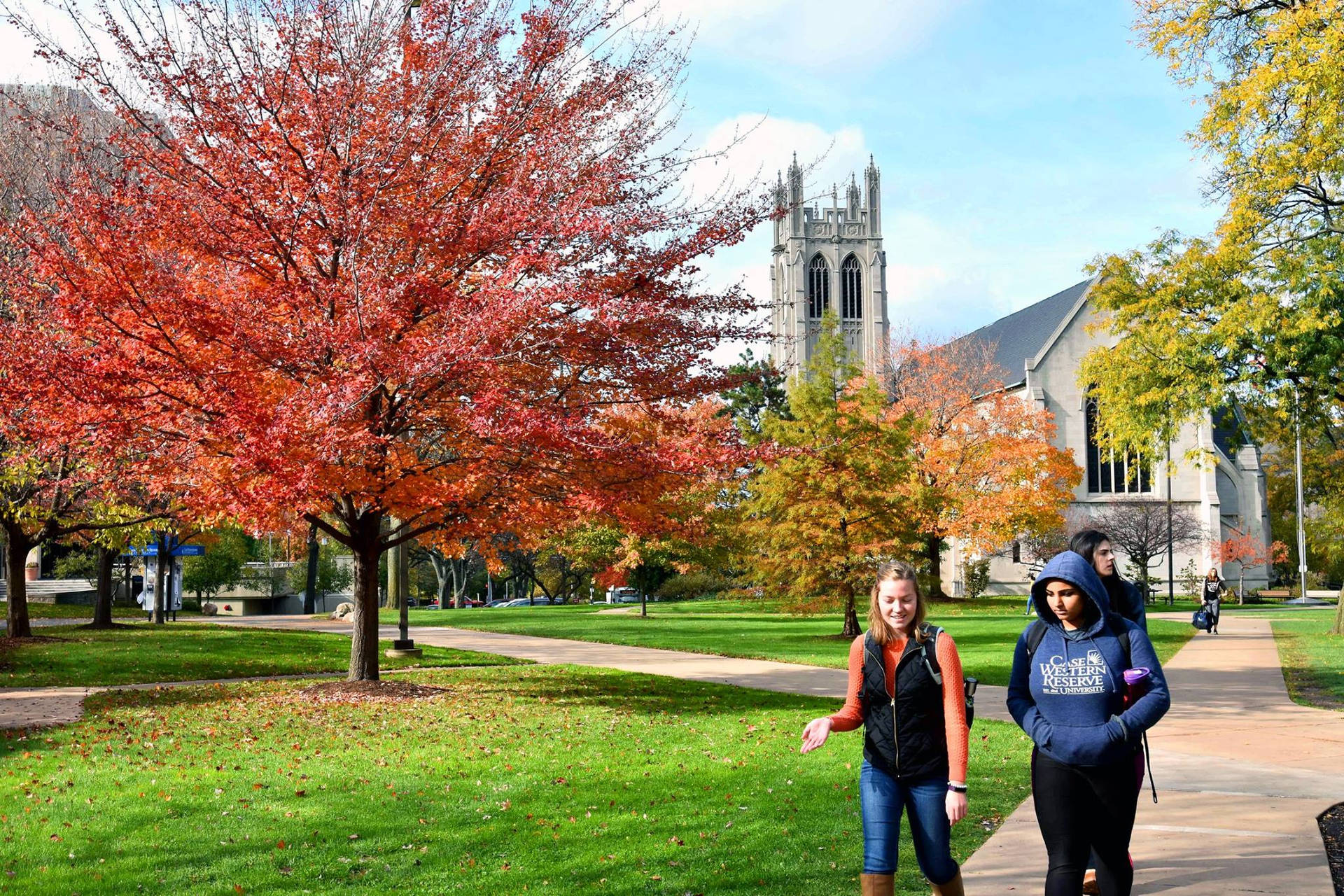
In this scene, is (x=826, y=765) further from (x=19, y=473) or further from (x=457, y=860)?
(x=19, y=473)

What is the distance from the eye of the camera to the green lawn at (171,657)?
15.5 metres

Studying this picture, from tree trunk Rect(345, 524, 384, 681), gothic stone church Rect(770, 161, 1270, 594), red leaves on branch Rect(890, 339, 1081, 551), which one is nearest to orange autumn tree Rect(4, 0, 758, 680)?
tree trunk Rect(345, 524, 384, 681)

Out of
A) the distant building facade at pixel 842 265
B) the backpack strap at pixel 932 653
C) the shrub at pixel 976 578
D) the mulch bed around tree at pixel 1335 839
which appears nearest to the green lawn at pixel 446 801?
the backpack strap at pixel 932 653

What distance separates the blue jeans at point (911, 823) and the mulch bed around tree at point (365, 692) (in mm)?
9298

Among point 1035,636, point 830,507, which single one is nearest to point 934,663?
point 1035,636

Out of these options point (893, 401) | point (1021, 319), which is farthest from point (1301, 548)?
point (1021, 319)

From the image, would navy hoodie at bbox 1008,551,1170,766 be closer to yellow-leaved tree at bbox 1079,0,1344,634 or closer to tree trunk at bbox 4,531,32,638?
yellow-leaved tree at bbox 1079,0,1344,634

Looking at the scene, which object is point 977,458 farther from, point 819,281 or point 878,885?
point 819,281

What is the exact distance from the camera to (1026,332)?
63219 mm

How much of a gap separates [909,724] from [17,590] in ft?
67.4

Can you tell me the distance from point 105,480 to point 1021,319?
6045 centimetres

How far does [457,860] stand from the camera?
20.0ft

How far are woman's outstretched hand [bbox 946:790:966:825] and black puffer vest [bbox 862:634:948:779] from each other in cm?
16

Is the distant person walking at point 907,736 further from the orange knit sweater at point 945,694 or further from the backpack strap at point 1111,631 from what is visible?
the backpack strap at point 1111,631
